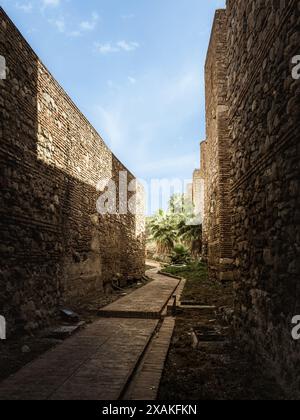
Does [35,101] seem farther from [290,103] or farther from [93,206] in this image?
[290,103]

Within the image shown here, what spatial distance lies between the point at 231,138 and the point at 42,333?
416cm

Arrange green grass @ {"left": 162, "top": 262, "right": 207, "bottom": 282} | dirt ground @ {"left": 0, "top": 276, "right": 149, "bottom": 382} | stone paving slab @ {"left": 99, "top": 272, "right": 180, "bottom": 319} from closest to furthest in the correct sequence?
1. dirt ground @ {"left": 0, "top": 276, "right": 149, "bottom": 382}
2. stone paving slab @ {"left": 99, "top": 272, "right": 180, "bottom": 319}
3. green grass @ {"left": 162, "top": 262, "right": 207, "bottom": 282}

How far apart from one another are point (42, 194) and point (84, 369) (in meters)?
3.43

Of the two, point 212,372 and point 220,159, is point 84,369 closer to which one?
point 212,372

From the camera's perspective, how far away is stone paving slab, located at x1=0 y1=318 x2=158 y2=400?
134 inches

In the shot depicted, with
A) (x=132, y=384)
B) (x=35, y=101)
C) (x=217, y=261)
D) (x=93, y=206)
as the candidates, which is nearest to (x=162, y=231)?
(x=217, y=261)

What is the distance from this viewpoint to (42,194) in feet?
21.9

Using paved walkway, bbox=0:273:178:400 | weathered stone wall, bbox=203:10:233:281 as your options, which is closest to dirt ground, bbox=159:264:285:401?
paved walkway, bbox=0:273:178:400

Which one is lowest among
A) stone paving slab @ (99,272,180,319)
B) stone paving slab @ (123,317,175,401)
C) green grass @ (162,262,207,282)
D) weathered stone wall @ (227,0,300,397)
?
stone paving slab @ (123,317,175,401)

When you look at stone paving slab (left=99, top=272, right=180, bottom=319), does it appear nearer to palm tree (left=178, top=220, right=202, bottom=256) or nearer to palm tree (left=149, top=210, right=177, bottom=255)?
palm tree (left=178, top=220, right=202, bottom=256)

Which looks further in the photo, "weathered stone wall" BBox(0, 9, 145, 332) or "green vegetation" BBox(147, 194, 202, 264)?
"green vegetation" BBox(147, 194, 202, 264)

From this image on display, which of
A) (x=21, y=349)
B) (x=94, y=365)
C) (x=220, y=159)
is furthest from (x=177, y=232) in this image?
(x=94, y=365)

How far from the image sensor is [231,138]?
600 cm

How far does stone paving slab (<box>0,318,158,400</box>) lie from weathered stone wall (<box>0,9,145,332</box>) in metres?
1.08
